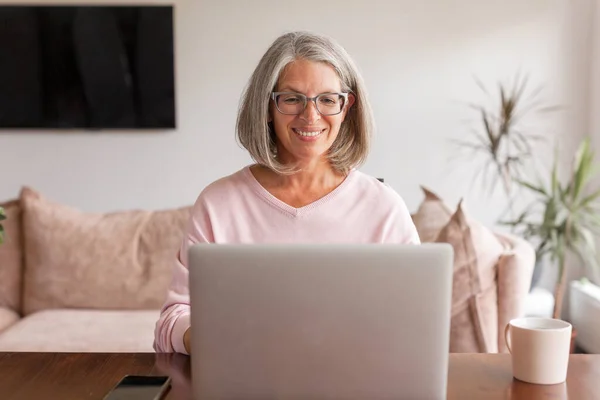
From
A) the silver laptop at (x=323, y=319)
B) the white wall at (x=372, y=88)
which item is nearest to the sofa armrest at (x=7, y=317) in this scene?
the white wall at (x=372, y=88)

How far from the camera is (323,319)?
3.11 ft

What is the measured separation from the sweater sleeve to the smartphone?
14 centimetres

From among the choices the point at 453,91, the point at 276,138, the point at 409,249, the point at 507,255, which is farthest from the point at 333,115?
the point at 453,91

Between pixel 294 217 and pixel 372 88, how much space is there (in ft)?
8.42

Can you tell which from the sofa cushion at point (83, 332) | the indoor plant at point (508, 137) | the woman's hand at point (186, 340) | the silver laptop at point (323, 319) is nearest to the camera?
the silver laptop at point (323, 319)

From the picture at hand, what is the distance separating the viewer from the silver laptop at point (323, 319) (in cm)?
94

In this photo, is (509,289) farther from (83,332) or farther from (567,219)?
(83,332)

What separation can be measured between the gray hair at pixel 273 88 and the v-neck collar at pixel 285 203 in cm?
4

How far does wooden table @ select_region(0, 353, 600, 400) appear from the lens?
3.72ft

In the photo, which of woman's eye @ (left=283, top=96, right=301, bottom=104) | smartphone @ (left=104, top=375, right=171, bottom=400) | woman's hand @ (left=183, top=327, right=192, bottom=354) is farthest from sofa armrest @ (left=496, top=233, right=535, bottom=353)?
smartphone @ (left=104, top=375, right=171, bottom=400)

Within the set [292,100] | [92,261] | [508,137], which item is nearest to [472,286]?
[292,100]

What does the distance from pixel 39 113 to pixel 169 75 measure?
2.42 feet

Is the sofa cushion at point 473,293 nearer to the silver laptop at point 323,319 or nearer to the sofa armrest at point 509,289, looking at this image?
the sofa armrest at point 509,289

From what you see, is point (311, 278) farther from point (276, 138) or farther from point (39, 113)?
point (39, 113)
